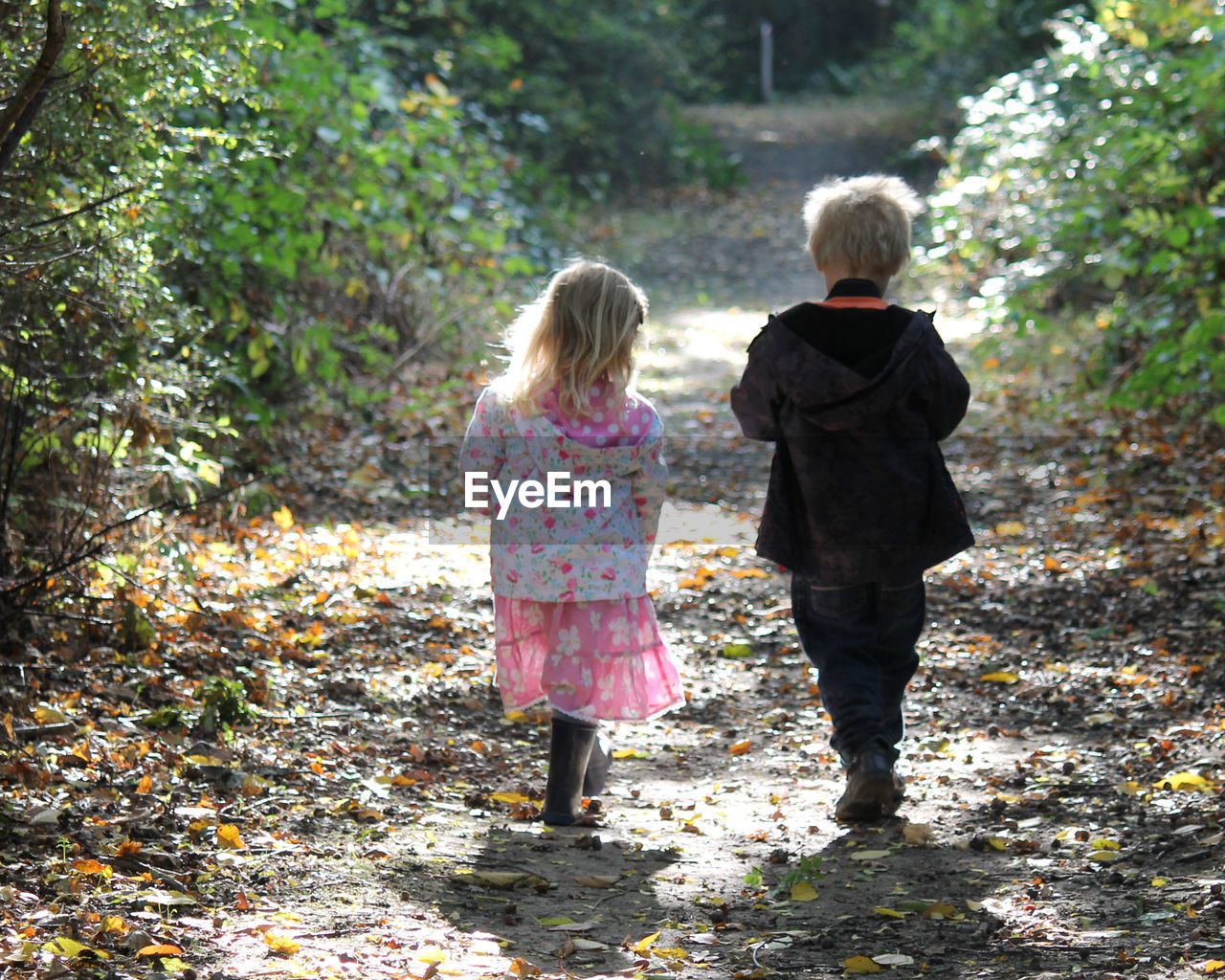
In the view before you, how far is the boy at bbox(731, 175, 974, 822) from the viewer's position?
12.5 ft

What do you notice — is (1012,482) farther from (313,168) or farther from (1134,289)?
(313,168)

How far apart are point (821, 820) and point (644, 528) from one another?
1032 millimetres

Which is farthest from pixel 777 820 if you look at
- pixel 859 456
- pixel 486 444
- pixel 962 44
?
pixel 962 44

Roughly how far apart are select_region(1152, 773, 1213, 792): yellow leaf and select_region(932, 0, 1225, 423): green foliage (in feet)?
9.98

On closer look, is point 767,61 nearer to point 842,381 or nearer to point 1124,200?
point 1124,200

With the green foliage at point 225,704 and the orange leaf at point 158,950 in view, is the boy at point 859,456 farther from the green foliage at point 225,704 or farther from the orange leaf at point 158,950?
the orange leaf at point 158,950

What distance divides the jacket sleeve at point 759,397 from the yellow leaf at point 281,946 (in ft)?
6.42

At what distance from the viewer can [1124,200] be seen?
8.95 metres

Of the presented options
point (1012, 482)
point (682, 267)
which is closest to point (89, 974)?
point (1012, 482)

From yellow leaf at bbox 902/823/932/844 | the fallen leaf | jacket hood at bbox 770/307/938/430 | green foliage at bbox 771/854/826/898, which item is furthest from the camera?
the fallen leaf

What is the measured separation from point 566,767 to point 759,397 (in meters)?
1.25

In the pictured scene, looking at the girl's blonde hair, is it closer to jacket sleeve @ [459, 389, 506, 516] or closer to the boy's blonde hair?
jacket sleeve @ [459, 389, 506, 516]

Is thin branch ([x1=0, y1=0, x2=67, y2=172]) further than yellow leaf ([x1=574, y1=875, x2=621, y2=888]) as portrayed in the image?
No

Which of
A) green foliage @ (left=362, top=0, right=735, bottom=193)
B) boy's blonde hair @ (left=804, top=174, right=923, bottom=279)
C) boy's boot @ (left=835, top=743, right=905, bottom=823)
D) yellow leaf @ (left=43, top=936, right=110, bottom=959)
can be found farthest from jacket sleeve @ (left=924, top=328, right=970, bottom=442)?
green foliage @ (left=362, top=0, right=735, bottom=193)
